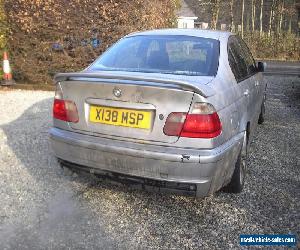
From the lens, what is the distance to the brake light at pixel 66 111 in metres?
3.71

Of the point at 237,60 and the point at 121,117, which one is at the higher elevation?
the point at 237,60

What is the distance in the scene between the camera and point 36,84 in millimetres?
11258

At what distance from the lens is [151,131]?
11.0ft

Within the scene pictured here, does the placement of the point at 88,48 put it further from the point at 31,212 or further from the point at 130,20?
the point at 31,212

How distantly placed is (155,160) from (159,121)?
319 mm

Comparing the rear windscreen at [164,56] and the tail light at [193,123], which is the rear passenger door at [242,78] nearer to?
the rear windscreen at [164,56]

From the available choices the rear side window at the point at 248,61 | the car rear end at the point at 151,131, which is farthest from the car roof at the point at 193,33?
the car rear end at the point at 151,131

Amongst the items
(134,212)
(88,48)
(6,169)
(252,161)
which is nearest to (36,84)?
(88,48)

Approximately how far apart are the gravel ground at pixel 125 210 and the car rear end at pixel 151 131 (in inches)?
16.2

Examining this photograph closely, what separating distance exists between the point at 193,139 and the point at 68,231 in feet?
4.27

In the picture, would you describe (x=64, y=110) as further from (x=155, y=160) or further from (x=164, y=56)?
(x=164, y=56)

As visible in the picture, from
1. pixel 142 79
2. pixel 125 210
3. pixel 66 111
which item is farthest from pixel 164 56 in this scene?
pixel 125 210

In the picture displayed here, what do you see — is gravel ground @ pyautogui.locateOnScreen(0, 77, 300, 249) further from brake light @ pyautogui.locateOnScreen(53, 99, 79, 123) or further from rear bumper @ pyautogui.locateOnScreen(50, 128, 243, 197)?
brake light @ pyautogui.locateOnScreen(53, 99, 79, 123)

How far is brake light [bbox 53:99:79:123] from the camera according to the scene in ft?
12.2
